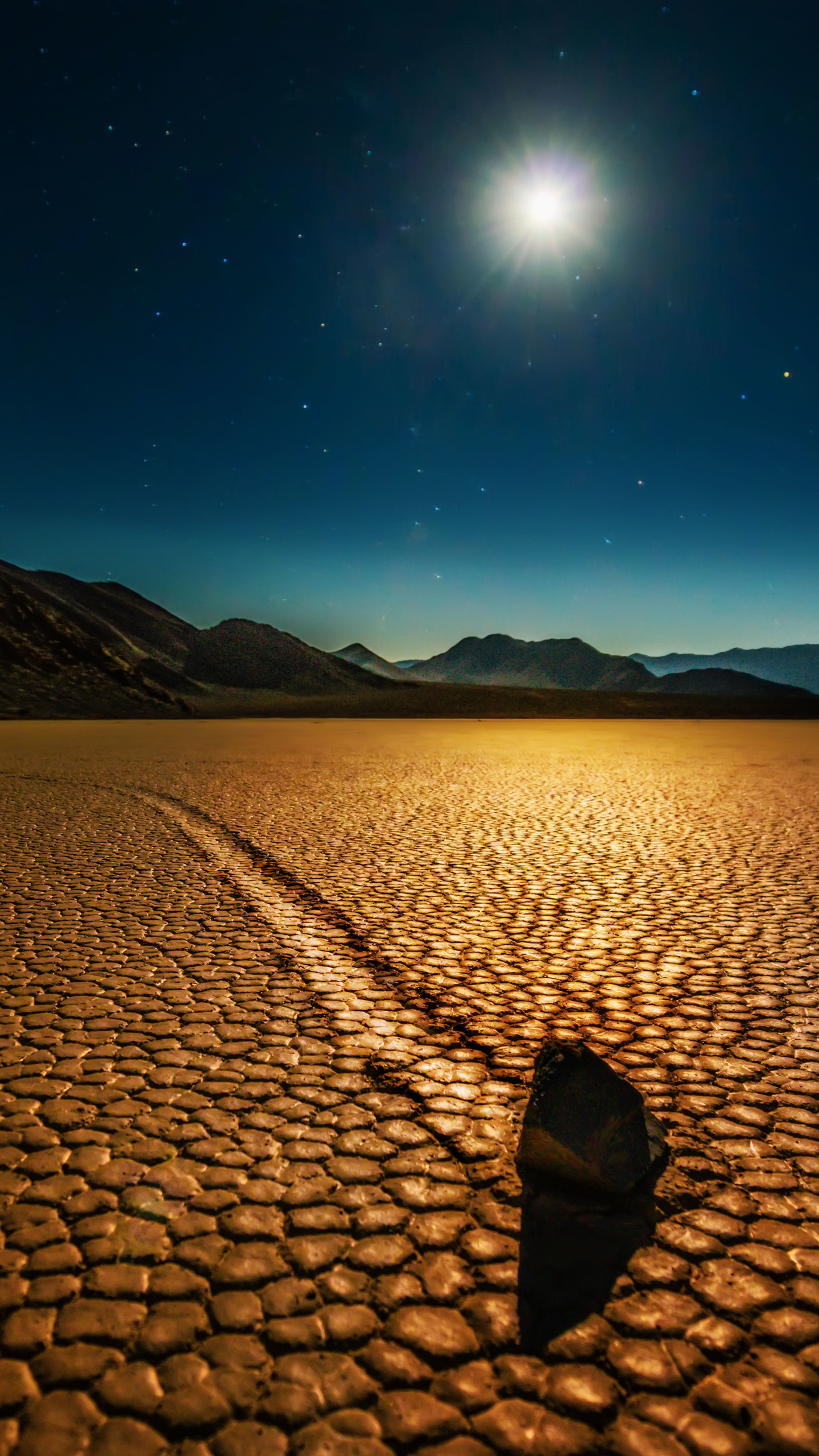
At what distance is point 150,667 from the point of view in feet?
285

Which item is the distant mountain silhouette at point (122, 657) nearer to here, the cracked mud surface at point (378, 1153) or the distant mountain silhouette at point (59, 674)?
the distant mountain silhouette at point (59, 674)

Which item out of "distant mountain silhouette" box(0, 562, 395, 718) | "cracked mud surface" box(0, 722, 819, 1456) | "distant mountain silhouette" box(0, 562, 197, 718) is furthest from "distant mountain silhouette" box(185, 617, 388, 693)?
"cracked mud surface" box(0, 722, 819, 1456)

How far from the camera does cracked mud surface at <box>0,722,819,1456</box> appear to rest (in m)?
1.22

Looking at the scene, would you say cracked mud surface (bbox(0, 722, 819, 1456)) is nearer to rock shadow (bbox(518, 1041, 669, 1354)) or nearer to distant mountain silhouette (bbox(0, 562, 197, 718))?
rock shadow (bbox(518, 1041, 669, 1354))

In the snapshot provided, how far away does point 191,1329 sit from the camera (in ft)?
4.46

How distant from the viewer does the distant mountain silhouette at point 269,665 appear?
3799 inches

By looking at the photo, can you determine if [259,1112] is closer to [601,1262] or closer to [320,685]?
[601,1262]

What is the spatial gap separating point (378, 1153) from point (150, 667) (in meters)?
90.9

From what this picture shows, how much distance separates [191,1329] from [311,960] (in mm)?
1967

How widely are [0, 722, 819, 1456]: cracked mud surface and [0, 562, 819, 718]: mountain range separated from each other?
3429 cm

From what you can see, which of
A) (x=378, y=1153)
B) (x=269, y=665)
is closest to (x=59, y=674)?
(x=378, y=1153)

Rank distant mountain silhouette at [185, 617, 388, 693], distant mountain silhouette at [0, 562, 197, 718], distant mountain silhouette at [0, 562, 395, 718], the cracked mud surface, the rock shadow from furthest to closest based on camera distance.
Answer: distant mountain silhouette at [185, 617, 388, 693] < distant mountain silhouette at [0, 562, 395, 718] < distant mountain silhouette at [0, 562, 197, 718] < the rock shadow < the cracked mud surface

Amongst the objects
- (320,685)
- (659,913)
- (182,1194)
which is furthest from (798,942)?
(320,685)

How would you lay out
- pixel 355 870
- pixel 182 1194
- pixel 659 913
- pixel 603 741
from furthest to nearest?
pixel 603 741
pixel 355 870
pixel 659 913
pixel 182 1194
